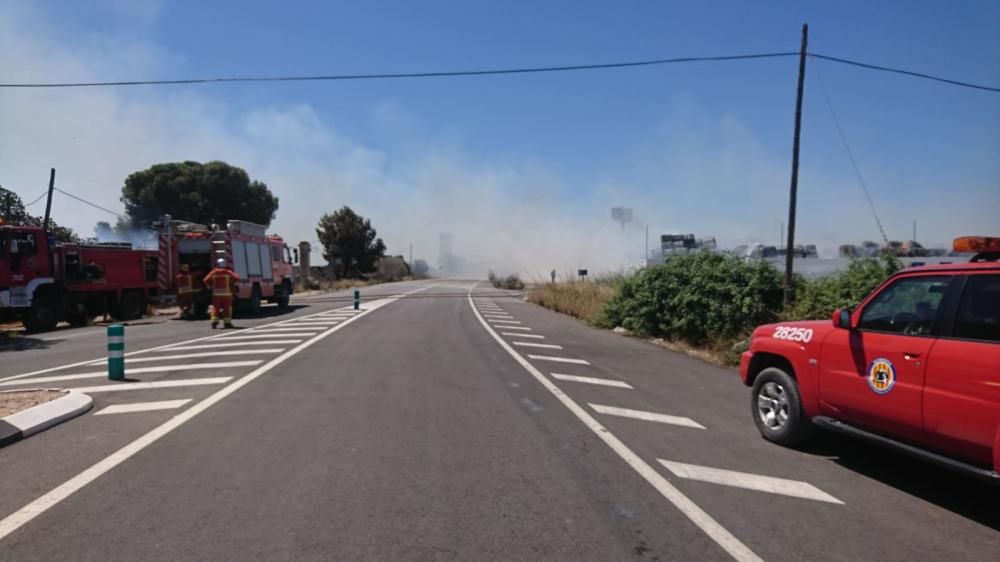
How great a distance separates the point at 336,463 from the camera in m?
6.48

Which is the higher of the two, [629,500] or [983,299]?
[983,299]

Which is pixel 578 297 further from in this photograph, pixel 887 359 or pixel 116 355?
pixel 887 359

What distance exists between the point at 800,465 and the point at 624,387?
4.47 meters

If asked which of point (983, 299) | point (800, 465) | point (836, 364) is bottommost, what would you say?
point (800, 465)

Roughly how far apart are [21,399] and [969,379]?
10.2 metres

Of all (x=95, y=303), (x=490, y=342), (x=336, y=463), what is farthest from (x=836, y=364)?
(x=95, y=303)

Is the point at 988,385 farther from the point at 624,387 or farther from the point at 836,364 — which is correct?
the point at 624,387

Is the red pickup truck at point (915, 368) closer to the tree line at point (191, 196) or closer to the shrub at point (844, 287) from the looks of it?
the shrub at point (844, 287)

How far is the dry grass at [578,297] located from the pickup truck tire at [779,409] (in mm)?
15370

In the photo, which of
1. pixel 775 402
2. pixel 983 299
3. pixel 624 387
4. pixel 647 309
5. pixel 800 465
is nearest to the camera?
pixel 983 299

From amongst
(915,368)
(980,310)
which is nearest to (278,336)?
(915,368)

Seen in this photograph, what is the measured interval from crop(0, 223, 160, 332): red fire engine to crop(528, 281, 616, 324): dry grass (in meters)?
15.9

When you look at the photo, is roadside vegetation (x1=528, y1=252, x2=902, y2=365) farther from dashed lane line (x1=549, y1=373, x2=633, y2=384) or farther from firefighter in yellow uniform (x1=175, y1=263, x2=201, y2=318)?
firefighter in yellow uniform (x1=175, y1=263, x2=201, y2=318)

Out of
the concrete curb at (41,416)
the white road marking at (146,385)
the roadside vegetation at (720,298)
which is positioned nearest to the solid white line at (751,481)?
the concrete curb at (41,416)
